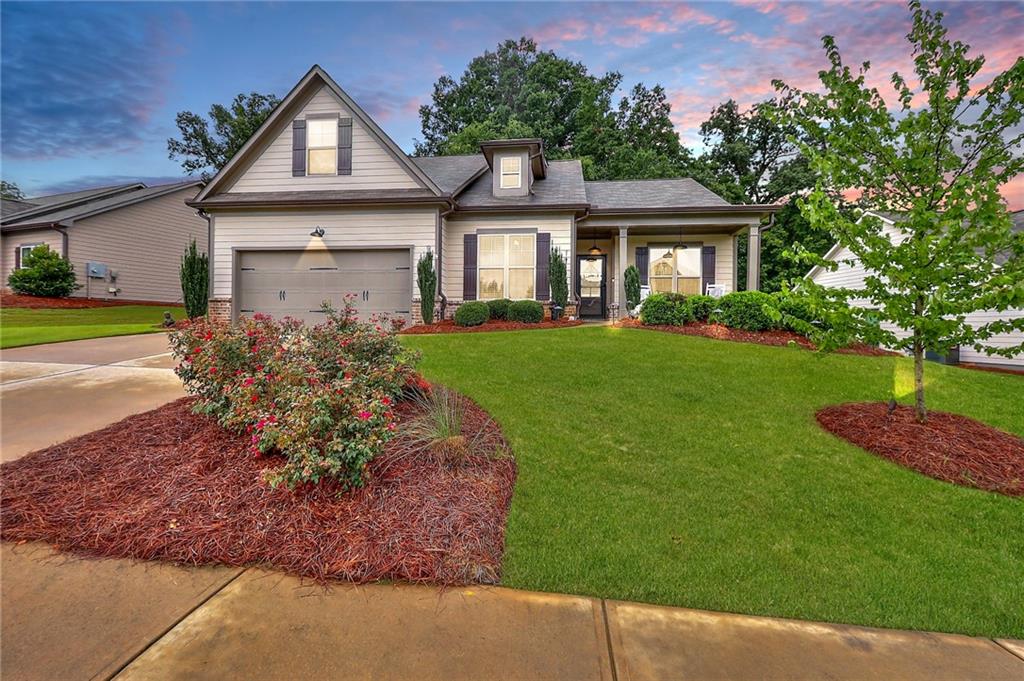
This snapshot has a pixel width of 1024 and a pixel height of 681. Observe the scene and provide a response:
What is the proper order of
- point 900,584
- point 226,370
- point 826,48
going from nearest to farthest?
point 900,584 < point 226,370 < point 826,48

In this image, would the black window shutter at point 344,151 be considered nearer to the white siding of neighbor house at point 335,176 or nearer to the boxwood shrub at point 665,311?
the white siding of neighbor house at point 335,176

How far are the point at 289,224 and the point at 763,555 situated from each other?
13334 millimetres

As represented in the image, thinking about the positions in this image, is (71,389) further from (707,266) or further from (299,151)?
(707,266)

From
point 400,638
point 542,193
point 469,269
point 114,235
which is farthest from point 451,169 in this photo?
point 400,638

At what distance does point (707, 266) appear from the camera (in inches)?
554

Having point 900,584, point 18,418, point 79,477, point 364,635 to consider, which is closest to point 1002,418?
point 900,584

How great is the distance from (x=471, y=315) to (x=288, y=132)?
7.47 metres

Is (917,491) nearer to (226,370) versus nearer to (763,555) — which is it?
(763,555)

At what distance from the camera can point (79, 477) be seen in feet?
10.6

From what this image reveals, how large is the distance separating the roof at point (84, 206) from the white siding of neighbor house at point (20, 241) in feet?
1.23

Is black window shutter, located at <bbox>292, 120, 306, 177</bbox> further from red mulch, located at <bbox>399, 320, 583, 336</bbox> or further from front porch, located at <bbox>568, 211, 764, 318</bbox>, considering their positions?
front porch, located at <bbox>568, 211, 764, 318</bbox>

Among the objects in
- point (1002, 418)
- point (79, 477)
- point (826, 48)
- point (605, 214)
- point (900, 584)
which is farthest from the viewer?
point (605, 214)

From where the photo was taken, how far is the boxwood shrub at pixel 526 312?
11742mm

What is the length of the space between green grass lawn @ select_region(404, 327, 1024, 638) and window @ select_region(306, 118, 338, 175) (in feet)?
29.7
